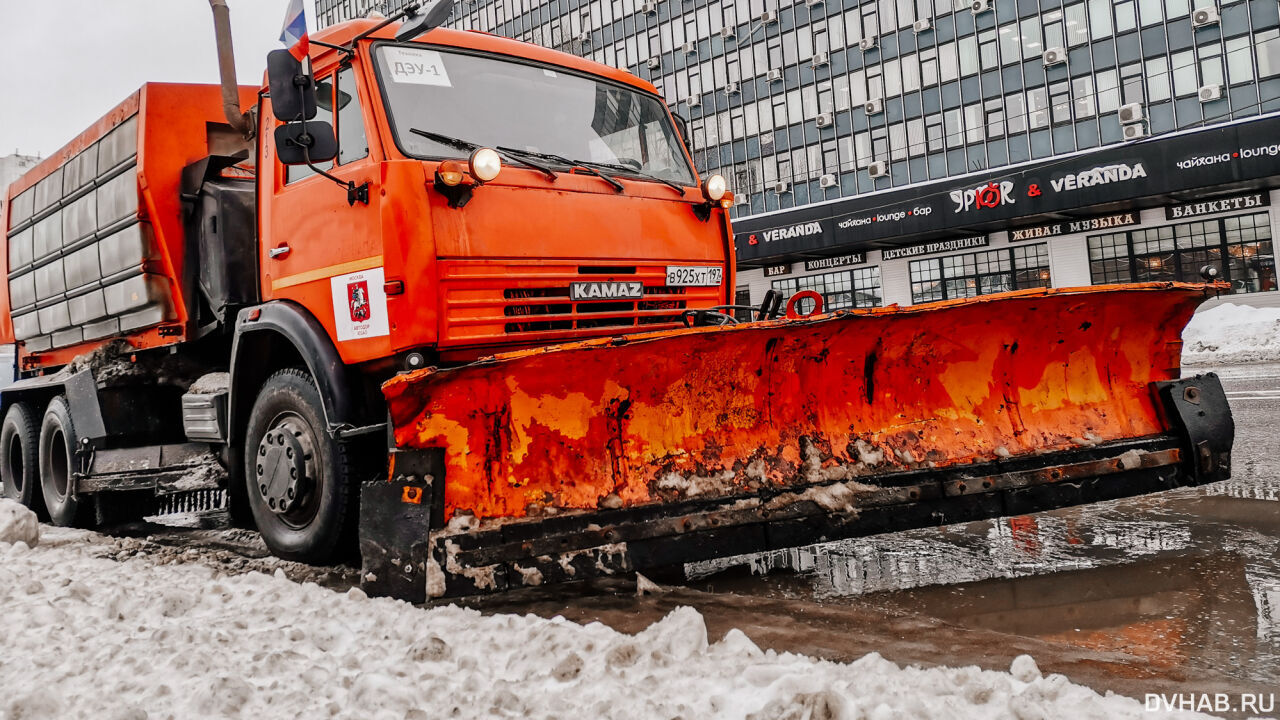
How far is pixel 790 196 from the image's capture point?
137 ft

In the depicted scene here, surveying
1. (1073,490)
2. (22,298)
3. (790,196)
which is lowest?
(1073,490)

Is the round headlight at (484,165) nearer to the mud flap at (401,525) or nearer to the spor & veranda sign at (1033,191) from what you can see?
the mud flap at (401,525)

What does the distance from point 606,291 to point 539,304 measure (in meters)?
0.37

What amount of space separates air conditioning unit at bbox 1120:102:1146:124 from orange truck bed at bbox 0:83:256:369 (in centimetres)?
3057

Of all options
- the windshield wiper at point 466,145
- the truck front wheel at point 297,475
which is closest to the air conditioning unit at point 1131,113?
the windshield wiper at point 466,145

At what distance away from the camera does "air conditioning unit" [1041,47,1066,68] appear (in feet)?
105

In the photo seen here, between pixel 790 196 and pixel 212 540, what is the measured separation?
123 ft

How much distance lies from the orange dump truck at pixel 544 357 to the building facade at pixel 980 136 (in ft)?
72.6

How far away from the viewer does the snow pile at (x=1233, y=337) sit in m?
17.5

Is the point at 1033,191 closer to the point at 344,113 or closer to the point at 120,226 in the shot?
the point at 120,226

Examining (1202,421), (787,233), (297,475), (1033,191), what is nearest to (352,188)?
(297,475)

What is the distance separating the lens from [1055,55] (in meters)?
31.9

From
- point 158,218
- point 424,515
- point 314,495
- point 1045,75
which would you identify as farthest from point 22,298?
point 1045,75

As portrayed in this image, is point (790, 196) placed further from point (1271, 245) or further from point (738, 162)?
→ point (1271, 245)
